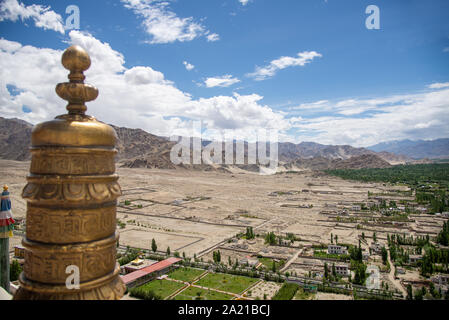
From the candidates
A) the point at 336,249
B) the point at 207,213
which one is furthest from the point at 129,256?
the point at 207,213

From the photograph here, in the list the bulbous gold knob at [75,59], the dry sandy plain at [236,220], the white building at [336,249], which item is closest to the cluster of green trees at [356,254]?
→ the dry sandy plain at [236,220]

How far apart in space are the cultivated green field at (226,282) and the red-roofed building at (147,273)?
205 centimetres

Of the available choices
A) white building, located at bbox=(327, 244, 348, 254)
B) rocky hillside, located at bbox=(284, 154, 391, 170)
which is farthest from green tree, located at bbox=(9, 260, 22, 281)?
rocky hillside, located at bbox=(284, 154, 391, 170)

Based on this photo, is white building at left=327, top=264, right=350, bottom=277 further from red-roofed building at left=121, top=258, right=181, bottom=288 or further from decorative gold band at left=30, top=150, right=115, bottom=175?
decorative gold band at left=30, top=150, right=115, bottom=175

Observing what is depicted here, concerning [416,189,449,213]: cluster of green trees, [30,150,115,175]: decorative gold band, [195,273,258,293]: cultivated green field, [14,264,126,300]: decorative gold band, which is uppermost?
[30,150,115,175]: decorative gold band

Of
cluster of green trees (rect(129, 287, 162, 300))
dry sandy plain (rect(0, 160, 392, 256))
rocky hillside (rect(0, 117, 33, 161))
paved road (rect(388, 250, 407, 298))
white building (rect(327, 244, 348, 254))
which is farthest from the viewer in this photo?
rocky hillside (rect(0, 117, 33, 161))

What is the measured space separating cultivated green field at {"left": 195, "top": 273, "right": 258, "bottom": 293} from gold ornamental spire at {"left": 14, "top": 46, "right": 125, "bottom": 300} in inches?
539

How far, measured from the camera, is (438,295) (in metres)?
13.8

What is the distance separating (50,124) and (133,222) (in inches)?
1102

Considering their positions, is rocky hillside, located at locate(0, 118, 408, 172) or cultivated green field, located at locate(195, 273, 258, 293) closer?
cultivated green field, located at locate(195, 273, 258, 293)

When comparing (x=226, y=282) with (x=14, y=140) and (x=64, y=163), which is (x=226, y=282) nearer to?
(x=64, y=163)

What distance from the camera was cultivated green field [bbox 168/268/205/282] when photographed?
15477 mm
